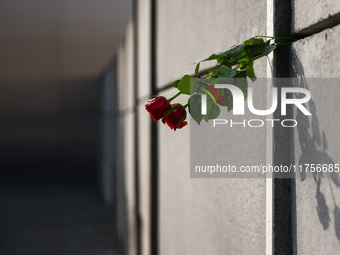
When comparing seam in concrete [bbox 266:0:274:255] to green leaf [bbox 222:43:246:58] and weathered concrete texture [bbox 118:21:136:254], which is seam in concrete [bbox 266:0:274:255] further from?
weathered concrete texture [bbox 118:21:136:254]

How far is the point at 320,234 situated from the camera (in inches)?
29.4

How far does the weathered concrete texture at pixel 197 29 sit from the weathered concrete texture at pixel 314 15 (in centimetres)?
12

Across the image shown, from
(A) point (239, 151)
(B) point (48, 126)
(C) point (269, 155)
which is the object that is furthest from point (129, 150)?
(B) point (48, 126)

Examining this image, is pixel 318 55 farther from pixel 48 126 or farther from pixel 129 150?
pixel 48 126

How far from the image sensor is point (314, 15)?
74 centimetres

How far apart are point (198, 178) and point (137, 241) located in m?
1.83

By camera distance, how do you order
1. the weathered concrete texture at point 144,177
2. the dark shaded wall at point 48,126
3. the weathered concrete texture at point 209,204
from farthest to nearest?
the dark shaded wall at point 48,126 → the weathered concrete texture at point 144,177 → the weathered concrete texture at point 209,204

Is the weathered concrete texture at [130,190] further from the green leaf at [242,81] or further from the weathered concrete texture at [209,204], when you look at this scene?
the green leaf at [242,81]

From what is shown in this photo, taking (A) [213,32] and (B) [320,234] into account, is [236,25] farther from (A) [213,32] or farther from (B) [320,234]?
(B) [320,234]

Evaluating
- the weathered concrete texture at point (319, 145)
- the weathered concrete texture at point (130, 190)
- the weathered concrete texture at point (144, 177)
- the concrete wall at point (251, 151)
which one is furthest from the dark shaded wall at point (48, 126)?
the weathered concrete texture at point (319, 145)

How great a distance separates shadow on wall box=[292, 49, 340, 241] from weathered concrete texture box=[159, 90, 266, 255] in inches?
5.7

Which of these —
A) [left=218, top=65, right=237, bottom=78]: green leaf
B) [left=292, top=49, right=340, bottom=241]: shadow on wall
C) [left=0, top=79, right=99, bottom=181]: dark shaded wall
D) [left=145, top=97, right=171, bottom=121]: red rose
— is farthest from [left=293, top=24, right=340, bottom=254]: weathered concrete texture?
[left=0, top=79, right=99, bottom=181]: dark shaded wall

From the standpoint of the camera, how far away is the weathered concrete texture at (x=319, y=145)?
27.4 inches

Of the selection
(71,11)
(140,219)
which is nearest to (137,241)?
(140,219)
